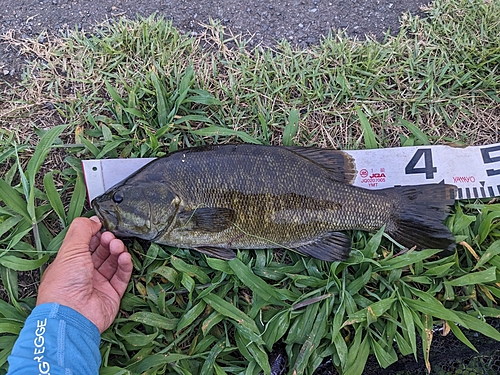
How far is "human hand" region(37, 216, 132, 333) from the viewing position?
2.71 m

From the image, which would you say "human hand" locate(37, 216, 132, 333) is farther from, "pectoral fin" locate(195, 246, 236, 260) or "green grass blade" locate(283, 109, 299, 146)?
"green grass blade" locate(283, 109, 299, 146)

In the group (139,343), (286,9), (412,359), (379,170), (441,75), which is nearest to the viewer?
(139,343)

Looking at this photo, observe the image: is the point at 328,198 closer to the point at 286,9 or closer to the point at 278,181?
the point at 278,181

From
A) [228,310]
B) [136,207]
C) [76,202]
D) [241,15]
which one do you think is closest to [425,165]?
[228,310]

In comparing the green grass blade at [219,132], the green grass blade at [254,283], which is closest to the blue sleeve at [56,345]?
the green grass blade at [254,283]

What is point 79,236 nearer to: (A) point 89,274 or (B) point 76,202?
(A) point 89,274

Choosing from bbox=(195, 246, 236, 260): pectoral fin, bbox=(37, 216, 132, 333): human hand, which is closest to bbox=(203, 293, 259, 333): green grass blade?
bbox=(195, 246, 236, 260): pectoral fin

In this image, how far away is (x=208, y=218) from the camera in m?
2.95

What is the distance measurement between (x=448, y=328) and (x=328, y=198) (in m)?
1.35

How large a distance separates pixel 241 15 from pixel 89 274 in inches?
105

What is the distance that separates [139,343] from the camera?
9.50ft

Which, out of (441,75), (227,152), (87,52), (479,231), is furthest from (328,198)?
(87,52)

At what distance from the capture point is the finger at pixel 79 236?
2.77m

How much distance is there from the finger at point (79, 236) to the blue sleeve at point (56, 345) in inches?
14.9
